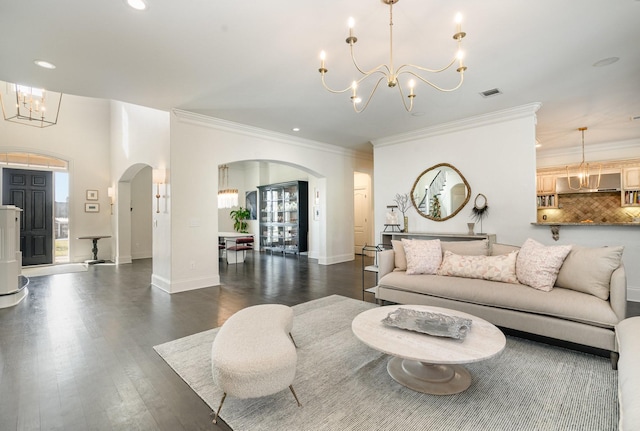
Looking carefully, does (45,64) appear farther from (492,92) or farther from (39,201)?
(39,201)

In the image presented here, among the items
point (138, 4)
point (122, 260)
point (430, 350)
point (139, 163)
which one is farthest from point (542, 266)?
point (122, 260)

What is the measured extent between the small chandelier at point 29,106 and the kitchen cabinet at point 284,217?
19.0 ft

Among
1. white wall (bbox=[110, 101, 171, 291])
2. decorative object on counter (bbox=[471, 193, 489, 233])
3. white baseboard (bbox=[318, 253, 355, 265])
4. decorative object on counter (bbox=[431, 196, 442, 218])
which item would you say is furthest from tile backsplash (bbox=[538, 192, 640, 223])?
white wall (bbox=[110, 101, 171, 291])

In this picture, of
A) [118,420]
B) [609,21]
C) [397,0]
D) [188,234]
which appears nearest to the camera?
[118,420]

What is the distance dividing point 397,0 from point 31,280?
25.1 feet

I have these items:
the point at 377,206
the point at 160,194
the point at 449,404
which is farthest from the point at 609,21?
the point at 160,194

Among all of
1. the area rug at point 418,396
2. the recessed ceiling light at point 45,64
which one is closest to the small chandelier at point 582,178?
the area rug at point 418,396

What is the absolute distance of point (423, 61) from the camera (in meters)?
3.30

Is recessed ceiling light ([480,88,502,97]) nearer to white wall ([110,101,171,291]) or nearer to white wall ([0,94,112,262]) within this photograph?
white wall ([110,101,171,291])

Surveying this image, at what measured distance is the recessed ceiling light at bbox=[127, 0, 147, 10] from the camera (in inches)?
91.7

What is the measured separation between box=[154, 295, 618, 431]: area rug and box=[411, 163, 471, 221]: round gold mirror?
126 inches

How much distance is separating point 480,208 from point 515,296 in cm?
273

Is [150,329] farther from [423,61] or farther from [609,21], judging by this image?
[609,21]

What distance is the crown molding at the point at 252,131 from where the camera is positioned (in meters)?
4.90
